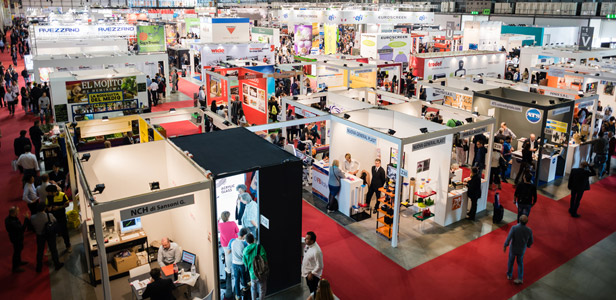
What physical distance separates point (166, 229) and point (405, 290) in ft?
12.5

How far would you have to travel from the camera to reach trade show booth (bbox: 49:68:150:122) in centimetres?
1139

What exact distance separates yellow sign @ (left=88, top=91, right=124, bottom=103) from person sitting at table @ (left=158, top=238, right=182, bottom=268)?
724cm

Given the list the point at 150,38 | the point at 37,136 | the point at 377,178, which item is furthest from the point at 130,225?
the point at 150,38

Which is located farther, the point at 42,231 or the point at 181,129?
the point at 181,129

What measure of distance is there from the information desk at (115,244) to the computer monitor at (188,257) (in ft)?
3.71

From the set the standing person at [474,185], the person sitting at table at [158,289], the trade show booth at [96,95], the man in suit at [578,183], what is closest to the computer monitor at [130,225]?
the person sitting at table at [158,289]

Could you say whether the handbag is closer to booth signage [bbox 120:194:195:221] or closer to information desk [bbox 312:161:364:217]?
booth signage [bbox 120:194:195:221]

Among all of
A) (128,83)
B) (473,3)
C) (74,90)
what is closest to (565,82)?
(128,83)

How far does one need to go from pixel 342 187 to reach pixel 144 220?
3.67m

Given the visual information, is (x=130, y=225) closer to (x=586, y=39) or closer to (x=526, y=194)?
(x=526, y=194)

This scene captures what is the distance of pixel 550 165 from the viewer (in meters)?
10.4

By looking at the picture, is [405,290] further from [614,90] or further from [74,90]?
[614,90]

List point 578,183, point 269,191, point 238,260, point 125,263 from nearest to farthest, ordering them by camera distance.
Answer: point 238,260 < point 269,191 < point 125,263 < point 578,183

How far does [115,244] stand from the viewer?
6668 millimetres
